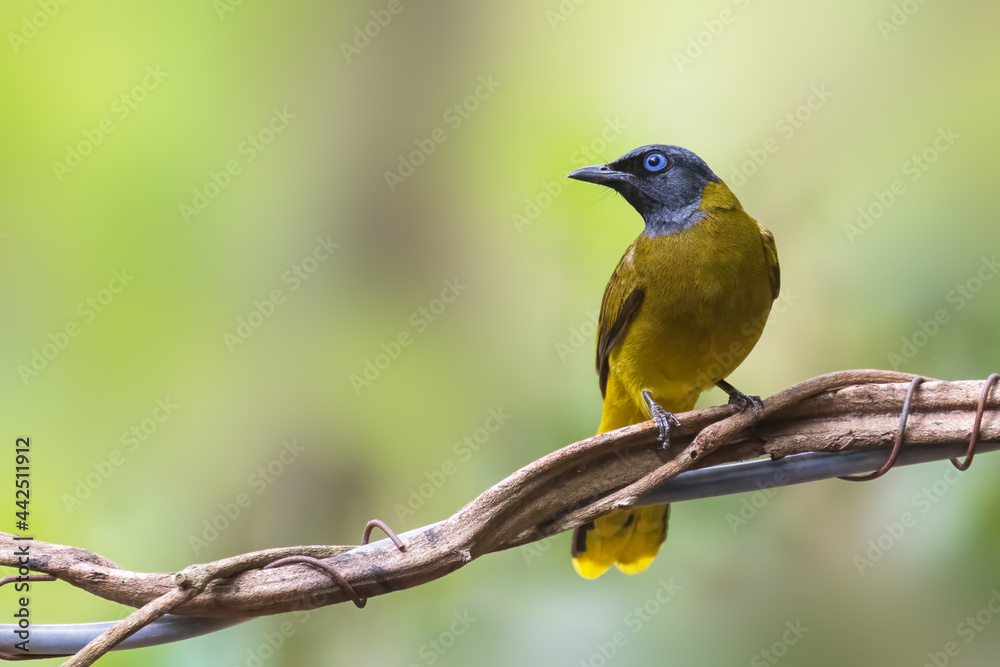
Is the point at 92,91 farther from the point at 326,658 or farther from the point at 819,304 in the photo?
the point at 819,304

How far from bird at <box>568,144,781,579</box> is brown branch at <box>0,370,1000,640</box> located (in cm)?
30

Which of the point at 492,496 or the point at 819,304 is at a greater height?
the point at 819,304

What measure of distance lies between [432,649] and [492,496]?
1.20m

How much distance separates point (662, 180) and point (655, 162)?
40 mm

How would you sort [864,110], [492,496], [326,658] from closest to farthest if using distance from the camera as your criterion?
[492,496]
[326,658]
[864,110]

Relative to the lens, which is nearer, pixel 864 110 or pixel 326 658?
pixel 326 658

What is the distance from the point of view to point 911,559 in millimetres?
2125

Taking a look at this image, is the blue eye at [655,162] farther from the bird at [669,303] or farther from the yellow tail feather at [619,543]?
the yellow tail feather at [619,543]

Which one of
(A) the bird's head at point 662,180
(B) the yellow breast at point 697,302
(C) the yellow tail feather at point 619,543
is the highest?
(A) the bird's head at point 662,180

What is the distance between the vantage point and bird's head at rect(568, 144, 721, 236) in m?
1.64

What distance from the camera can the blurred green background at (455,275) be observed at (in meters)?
2.12

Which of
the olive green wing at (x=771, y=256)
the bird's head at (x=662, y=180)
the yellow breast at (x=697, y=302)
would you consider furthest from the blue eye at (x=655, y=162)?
the olive green wing at (x=771, y=256)

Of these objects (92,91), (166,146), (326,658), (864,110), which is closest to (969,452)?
(864,110)

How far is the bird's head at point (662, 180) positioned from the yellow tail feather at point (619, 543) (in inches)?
23.4
